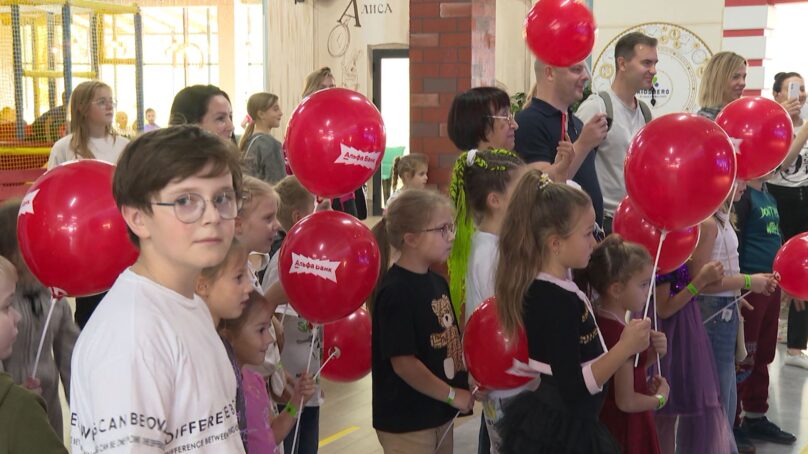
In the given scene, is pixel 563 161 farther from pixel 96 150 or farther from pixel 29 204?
pixel 96 150

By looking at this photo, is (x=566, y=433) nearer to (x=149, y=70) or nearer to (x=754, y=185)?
(x=754, y=185)

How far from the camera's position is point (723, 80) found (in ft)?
13.8

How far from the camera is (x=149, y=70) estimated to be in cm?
1492

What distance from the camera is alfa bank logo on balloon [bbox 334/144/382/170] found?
102 inches

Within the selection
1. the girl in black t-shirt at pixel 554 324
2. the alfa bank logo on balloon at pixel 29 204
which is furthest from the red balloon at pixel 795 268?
the alfa bank logo on balloon at pixel 29 204

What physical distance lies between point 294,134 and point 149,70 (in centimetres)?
1311

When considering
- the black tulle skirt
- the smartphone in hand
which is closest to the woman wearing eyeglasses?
the black tulle skirt

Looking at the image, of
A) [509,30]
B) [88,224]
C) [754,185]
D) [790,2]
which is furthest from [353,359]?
[509,30]

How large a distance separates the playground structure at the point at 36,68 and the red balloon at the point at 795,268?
786 cm

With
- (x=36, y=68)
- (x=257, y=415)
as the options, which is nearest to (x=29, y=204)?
(x=257, y=415)

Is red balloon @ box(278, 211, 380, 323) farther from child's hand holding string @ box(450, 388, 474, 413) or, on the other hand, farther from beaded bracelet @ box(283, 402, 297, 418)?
child's hand holding string @ box(450, 388, 474, 413)

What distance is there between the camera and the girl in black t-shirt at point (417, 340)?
2625mm

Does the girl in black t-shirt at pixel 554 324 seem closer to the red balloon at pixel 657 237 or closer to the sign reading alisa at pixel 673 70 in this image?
the red balloon at pixel 657 237

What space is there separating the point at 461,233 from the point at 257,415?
1112 millimetres
